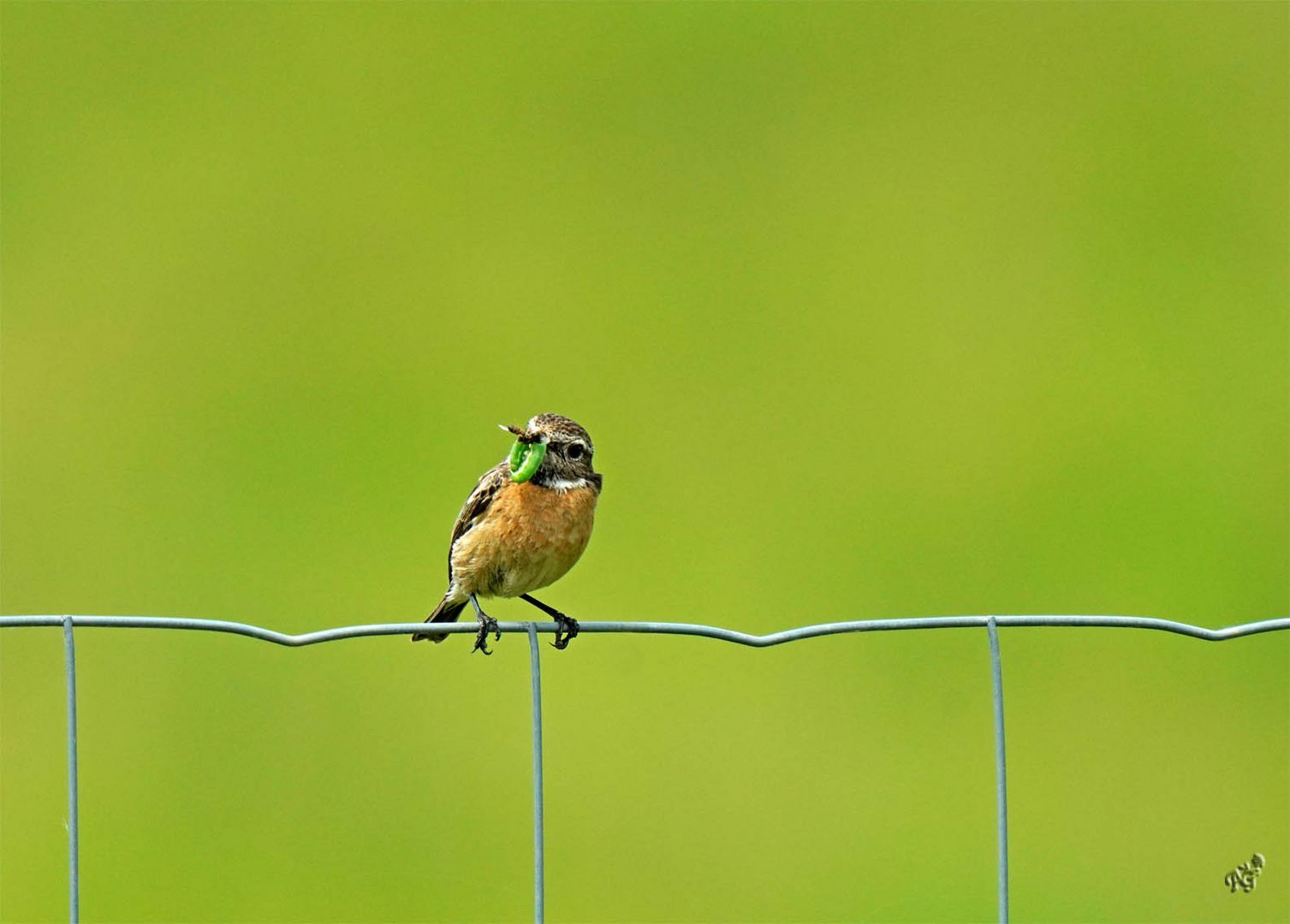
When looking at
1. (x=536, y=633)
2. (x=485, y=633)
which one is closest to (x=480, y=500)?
(x=485, y=633)

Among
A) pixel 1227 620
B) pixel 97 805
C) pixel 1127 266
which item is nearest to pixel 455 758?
pixel 97 805

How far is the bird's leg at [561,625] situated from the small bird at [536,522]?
2cm

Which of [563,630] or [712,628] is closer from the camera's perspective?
[712,628]

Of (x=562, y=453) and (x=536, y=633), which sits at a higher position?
(x=562, y=453)

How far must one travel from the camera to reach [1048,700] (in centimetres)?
1041

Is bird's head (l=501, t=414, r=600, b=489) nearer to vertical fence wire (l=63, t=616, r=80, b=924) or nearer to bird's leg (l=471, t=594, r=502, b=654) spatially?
bird's leg (l=471, t=594, r=502, b=654)

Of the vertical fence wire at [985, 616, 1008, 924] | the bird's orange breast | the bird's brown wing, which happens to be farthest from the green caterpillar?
the vertical fence wire at [985, 616, 1008, 924]

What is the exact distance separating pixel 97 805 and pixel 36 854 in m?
0.49

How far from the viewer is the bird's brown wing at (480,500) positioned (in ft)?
20.6

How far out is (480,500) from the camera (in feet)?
20.7

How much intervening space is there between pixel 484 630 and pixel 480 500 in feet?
4.02

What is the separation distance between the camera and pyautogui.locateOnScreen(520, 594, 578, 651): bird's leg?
558cm

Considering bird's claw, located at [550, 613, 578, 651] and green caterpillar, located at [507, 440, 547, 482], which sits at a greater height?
green caterpillar, located at [507, 440, 547, 482]

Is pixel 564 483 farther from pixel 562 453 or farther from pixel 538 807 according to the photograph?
pixel 538 807
